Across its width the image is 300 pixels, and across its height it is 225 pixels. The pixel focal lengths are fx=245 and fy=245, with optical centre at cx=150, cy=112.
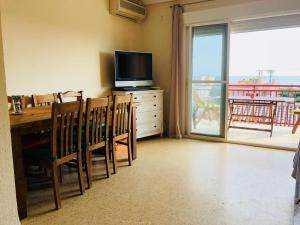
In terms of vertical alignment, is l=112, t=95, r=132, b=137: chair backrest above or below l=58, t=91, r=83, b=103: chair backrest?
below

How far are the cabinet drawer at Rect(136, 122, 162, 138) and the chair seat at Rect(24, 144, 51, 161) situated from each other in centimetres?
211

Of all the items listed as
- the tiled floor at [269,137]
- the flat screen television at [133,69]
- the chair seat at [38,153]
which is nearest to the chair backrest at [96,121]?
the chair seat at [38,153]

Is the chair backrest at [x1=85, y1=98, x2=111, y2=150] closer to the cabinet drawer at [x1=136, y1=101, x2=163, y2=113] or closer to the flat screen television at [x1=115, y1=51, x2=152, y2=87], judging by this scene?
the cabinet drawer at [x1=136, y1=101, x2=163, y2=113]

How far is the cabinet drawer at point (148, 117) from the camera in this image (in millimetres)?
4234

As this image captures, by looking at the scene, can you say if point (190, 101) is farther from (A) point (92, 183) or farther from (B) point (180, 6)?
(A) point (92, 183)

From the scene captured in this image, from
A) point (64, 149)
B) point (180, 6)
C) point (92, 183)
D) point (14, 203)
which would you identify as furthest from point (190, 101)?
point (14, 203)

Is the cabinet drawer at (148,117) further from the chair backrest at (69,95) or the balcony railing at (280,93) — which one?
the balcony railing at (280,93)

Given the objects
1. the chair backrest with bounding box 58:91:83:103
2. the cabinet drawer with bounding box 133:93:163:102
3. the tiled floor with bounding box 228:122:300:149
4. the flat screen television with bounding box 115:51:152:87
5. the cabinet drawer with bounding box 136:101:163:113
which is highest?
the flat screen television with bounding box 115:51:152:87

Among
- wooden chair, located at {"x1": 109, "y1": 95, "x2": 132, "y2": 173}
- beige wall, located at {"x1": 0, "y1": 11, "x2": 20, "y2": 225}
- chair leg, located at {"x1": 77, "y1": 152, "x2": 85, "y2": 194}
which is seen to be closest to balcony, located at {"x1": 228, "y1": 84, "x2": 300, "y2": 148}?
wooden chair, located at {"x1": 109, "y1": 95, "x2": 132, "y2": 173}

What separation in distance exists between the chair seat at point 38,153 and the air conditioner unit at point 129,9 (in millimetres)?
2847

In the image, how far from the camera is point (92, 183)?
2629 millimetres

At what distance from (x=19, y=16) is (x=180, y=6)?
2.66 metres

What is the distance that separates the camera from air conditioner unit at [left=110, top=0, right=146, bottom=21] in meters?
4.15

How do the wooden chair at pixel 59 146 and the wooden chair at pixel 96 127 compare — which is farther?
the wooden chair at pixel 96 127
